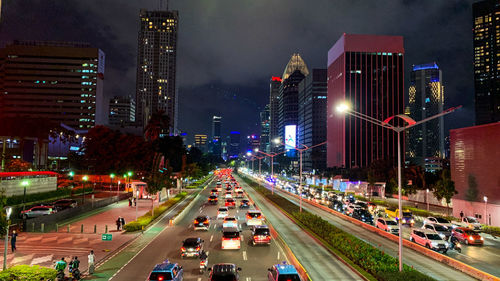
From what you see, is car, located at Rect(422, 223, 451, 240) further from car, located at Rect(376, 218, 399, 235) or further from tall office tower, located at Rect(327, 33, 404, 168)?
tall office tower, located at Rect(327, 33, 404, 168)

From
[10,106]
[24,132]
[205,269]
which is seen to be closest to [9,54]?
[10,106]

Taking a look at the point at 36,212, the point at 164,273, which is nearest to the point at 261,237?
the point at 164,273

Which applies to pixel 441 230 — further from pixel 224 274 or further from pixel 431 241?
pixel 224 274

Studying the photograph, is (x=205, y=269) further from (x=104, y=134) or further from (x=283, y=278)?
(x=104, y=134)

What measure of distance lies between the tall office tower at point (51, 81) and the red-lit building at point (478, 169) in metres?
168

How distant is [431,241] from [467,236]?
249 inches

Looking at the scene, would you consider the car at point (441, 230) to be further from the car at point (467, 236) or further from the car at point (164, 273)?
the car at point (164, 273)

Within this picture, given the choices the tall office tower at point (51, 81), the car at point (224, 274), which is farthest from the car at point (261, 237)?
the tall office tower at point (51, 81)

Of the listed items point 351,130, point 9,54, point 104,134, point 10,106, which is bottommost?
point 104,134

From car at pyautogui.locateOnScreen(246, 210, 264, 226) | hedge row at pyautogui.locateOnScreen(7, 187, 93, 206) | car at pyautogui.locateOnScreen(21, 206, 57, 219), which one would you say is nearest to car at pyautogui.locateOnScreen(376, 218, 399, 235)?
car at pyautogui.locateOnScreen(246, 210, 264, 226)

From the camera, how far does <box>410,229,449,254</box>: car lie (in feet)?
88.4

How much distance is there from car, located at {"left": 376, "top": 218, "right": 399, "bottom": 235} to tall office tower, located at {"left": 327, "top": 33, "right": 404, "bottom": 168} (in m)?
122

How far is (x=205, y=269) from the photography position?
21484 millimetres

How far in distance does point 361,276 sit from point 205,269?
31.4 feet
